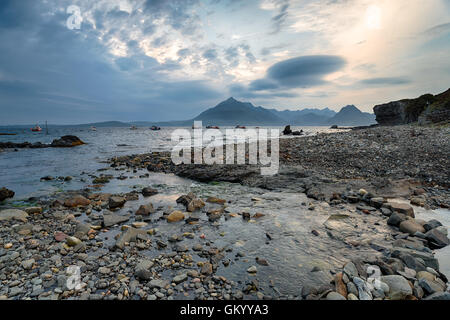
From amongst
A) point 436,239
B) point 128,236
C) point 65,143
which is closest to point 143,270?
point 128,236

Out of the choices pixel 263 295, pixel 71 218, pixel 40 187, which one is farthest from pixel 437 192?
pixel 40 187

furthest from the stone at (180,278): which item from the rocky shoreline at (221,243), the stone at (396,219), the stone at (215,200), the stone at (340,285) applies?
the stone at (396,219)

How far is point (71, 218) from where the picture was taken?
7520 mm

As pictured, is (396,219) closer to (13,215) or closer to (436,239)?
(436,239)

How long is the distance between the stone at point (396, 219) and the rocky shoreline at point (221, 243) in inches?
1.2

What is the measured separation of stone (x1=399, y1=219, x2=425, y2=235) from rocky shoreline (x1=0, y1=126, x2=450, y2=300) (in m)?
0.03

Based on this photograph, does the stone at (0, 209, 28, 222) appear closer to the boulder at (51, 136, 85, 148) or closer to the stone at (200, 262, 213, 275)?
the stone at (200, 262, 213, 275)

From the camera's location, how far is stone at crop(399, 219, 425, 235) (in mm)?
5902

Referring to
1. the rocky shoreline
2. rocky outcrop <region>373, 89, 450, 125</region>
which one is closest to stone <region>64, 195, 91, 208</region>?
the rocky shoreline

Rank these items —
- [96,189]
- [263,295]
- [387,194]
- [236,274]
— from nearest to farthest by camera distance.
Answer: [263,295], [236,274], [387,194], [96,189]

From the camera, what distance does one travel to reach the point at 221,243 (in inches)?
226
